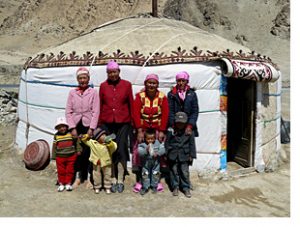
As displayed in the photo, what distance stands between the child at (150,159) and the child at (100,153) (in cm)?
33

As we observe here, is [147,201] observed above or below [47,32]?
below

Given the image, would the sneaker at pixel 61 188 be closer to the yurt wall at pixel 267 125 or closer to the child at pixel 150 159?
the child at pixel 150 159

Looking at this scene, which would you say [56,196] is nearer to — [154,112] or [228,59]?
[154,112]

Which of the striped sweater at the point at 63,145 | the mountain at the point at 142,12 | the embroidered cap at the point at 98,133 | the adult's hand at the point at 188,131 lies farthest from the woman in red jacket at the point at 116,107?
the mountain at the point at 142,12

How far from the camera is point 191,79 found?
4.43m

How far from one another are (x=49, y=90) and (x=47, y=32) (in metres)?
26.2

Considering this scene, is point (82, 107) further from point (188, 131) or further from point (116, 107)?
point (188, 131)

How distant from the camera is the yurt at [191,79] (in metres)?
4.45

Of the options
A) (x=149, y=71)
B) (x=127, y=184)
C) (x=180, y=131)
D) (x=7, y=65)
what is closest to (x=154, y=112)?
(x=180, y=131)

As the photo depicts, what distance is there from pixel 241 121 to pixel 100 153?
2.19 m

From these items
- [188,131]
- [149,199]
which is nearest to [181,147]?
[188,131]

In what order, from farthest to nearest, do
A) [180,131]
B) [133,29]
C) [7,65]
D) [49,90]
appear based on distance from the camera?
[7,65]
[133,29]
[49,90]
[180,131]

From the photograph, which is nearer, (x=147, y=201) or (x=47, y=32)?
(x=147, y=201)

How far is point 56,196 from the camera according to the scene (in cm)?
400
